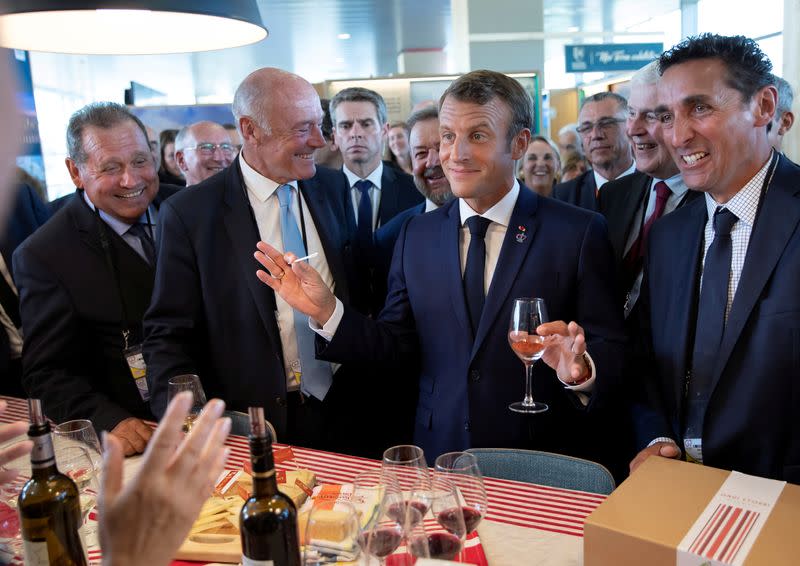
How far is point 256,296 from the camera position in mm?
2682

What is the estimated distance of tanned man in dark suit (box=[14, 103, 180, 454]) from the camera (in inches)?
107

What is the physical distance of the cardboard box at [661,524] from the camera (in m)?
1.29

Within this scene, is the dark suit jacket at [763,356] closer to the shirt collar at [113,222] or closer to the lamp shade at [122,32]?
the lamp shade at [122,32]

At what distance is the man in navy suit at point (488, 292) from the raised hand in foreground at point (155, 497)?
1.47 metres

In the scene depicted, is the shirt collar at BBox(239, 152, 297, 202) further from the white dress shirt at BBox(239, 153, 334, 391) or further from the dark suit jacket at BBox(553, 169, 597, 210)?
the dark suit jacket at BBox(553, 169, 597, 210)

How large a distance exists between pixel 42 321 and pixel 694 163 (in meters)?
2.57

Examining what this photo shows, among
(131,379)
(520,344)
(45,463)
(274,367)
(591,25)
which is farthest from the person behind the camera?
(591,25)

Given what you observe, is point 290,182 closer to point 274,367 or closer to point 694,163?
point 274,367

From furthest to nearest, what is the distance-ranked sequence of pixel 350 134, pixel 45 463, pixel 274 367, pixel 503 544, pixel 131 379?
1. pixel 350 134
2. pixel 131 379
3. pixel 274 367
4. pixel 503 544
5. pixel 45 463

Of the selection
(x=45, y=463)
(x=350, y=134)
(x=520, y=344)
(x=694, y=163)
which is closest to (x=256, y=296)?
(x=520, y=344)

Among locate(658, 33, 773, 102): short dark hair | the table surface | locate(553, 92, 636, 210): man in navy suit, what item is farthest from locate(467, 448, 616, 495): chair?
locate(553, 92, 636, 210): man in navy suit

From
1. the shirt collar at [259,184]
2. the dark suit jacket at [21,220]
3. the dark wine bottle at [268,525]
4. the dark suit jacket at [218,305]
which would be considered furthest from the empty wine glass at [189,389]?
the dark suit jacket at [21,220]

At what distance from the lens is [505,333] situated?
7.84ft

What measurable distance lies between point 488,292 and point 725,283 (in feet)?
2.53
